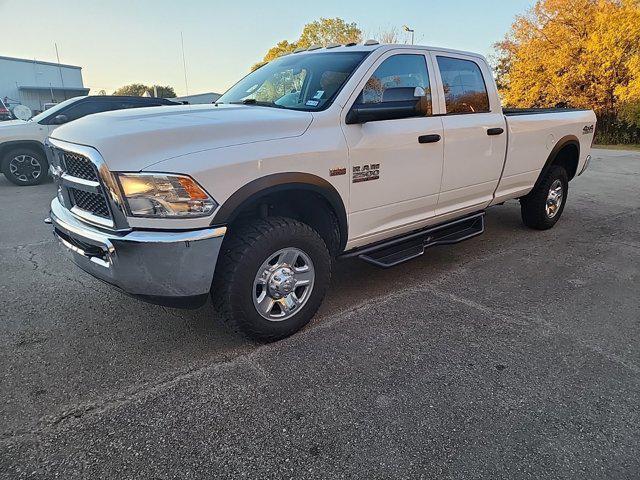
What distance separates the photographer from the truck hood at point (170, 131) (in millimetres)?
2434

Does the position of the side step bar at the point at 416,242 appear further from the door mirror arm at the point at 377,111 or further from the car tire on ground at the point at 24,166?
the car tire on ground at the point at 24,166

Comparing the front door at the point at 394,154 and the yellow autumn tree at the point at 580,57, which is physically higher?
the yellow autumn tree at the point at 580,57

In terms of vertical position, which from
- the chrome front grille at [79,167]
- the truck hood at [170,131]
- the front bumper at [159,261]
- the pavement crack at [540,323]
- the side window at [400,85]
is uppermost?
the side window at [400,85]

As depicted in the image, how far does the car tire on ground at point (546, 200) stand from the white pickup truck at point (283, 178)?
132 centimetres

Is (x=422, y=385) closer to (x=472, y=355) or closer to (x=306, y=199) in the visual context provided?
(x=472, y=355)

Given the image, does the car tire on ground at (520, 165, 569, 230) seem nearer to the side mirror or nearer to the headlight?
the headlight

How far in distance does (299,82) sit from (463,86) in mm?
1618

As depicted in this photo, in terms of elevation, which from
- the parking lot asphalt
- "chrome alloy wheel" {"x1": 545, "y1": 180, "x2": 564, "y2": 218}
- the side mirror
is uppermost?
the side mirror

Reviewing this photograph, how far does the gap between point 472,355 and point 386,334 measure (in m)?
0.58

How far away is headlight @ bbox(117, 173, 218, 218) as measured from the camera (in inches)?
94.7

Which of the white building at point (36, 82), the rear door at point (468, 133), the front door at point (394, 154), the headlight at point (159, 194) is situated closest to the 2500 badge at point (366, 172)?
the front door at point (394, 154)

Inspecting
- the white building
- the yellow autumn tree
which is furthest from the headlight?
the white building

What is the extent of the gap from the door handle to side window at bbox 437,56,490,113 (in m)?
0.38

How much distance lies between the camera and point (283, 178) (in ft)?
9.12
